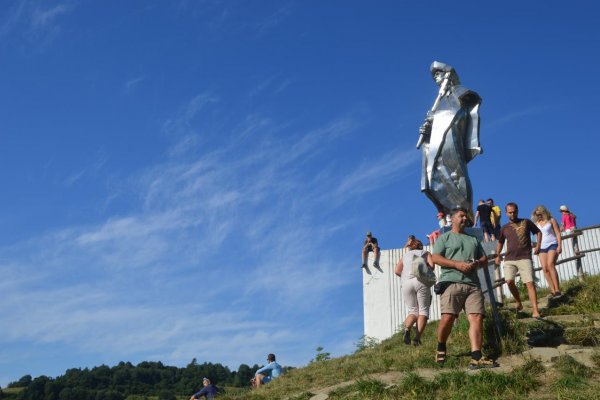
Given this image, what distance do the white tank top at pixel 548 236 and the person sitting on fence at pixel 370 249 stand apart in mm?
7945

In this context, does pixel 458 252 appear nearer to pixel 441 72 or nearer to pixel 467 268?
pixel 467 268

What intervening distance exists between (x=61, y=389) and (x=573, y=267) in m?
45.3

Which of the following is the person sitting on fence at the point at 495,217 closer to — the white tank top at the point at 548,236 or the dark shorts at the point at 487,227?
the dark shorts at the point at 487,227

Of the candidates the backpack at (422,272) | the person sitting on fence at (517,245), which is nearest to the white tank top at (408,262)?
the backpack at (422,272)

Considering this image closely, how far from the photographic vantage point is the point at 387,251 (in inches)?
740

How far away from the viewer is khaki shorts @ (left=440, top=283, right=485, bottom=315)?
7.83 meters

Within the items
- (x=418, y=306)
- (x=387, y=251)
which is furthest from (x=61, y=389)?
(x=418, y=306)

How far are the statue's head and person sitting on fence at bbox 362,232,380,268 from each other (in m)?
6.48

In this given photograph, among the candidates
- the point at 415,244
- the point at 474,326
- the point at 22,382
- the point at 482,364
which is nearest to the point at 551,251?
the point at 415,244

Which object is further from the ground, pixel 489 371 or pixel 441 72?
pixel 441 72

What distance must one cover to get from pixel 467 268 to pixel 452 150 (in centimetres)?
522

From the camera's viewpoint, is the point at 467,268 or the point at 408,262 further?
the point at 408,262

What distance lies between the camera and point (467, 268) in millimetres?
7762

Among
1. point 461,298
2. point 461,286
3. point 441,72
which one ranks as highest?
point 441,72
